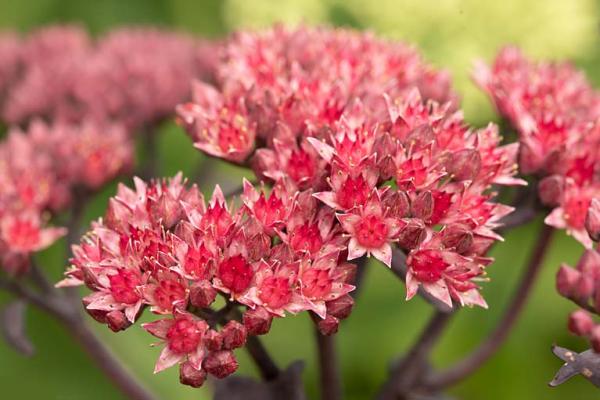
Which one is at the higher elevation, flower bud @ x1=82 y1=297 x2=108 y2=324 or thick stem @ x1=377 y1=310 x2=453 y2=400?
flower bud @ x1=82 y1=297 x2=108 y2=324

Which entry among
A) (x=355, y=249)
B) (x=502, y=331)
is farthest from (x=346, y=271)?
(x=502, y=331)

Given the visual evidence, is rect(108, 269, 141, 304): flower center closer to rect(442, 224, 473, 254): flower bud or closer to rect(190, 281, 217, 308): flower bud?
rect(190, 281, 217, 308): flower bud

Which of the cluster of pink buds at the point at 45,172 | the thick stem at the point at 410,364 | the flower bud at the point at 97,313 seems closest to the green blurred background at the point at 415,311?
the cluster of pink buds at the point at 45,172

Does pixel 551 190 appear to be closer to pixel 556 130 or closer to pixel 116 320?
pixel 556 130

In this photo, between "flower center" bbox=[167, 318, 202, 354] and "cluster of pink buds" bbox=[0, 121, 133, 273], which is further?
"cluster of pink buds" bbox=[0, 121, 133, 273]

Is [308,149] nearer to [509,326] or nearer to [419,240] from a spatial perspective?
[419,240]

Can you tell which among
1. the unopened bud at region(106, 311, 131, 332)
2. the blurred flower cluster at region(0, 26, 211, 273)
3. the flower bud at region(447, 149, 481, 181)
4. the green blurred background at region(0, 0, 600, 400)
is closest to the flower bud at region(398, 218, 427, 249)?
the flower bud at region(447, 149, 481, 181)

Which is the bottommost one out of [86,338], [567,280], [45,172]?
[86,338]

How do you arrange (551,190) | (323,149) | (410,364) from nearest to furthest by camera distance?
(323,149) < (551,190) < (410,364)
